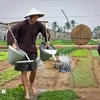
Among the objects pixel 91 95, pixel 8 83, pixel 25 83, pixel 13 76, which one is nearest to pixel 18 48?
pixel 25 83

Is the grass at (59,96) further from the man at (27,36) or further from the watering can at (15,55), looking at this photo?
the watering can at (15,55)

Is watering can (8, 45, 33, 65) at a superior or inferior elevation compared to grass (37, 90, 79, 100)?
superior

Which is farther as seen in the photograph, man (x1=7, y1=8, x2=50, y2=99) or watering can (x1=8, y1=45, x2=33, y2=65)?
man (x1=7, y1=8, x2=50, y2=99)

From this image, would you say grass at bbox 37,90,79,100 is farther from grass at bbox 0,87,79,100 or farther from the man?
the man

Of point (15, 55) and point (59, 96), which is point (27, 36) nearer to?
point (15, 55)

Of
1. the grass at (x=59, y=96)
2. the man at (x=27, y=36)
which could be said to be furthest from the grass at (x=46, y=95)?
the man at (x=27, y=36)

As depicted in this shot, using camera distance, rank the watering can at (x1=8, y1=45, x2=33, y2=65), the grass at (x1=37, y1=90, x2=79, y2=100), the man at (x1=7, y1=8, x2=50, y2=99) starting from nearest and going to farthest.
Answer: the watering can at (x1=8, y1=45, x2=33, y2=65), the grass at (x1=37, y1=90, x2=79, y2=100), the man at (x1=7, y1=8, x2=50, y2=99)

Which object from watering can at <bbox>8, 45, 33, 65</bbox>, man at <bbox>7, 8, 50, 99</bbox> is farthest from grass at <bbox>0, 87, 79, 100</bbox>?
watering can at <bbox>8, 45, 33, 65</bbox>

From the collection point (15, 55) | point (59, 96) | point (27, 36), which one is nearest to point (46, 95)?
point (59, 96)

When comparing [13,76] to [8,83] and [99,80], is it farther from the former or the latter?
[99,80]

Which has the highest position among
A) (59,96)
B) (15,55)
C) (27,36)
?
(27,36)

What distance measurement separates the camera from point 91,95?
206 inches

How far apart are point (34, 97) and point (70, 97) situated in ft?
2.21

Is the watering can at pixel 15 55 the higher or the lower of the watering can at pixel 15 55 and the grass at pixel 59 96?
the higher
